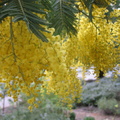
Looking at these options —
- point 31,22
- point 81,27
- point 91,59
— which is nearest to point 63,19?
point 31,22

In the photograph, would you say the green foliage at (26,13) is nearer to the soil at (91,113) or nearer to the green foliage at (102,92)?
the soil at (91,113)

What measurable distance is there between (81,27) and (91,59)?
375 mm

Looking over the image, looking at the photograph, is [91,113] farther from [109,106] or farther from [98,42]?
[98,42]

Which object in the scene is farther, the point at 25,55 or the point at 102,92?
the point at 102,92

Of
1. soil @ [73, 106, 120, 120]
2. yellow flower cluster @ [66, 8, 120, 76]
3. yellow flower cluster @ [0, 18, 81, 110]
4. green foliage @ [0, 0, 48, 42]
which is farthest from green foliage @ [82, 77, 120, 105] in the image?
green foliage @ [0, 0, 48, 42]

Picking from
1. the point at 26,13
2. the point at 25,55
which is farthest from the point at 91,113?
the point at 26,13

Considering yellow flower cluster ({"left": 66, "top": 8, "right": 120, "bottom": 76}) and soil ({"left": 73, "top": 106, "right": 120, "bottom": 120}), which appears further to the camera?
soil ({"left": 73, "top": 106, "right": 120, "bottom": 120})

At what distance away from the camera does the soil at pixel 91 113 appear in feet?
17.5

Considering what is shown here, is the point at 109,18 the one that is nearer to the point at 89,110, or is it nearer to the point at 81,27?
the point at 81,27

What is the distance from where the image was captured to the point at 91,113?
5.81 m

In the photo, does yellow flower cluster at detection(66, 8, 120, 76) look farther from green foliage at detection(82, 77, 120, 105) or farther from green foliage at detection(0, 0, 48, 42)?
green foliage at detection(82, 77, 120, 105)

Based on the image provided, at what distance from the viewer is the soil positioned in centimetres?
533

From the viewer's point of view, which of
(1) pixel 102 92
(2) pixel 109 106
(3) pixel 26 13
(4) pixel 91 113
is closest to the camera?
(3) pixel 26 13

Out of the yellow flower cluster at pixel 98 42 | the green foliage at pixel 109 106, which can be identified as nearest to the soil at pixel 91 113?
the green foliage at pixel 109 106
